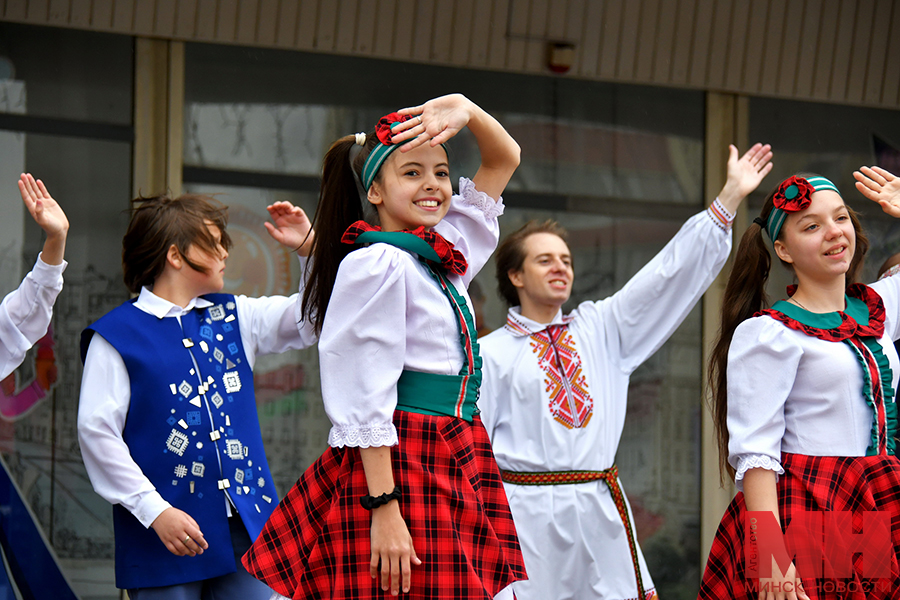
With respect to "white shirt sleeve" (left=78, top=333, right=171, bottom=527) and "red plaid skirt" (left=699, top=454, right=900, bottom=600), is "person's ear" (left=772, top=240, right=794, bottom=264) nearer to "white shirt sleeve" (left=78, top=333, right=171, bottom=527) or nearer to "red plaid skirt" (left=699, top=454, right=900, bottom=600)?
"red plaid skirt" (left=699, top=454, right=900, bottom=600)

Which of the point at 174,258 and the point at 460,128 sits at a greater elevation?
the point at 460,128

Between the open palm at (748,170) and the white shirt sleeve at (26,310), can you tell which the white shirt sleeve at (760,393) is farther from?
the white shirt sleeve at (26,310)

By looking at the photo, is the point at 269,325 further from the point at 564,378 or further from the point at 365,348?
the point at 365,348

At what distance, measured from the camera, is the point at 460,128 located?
88.3 inches

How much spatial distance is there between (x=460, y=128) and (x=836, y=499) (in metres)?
1.20

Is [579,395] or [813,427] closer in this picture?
[813,427]

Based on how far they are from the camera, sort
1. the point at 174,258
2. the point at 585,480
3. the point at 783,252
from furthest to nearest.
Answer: the point at 585,480, the point at 174,258, the point at 783,252

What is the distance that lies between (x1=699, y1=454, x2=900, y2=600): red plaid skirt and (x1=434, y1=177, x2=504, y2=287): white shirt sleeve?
2.79ft

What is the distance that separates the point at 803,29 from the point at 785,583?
392 centimetres

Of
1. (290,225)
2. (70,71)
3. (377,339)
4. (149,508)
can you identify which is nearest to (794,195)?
(377,339)

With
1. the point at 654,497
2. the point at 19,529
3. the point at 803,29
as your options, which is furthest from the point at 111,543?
the point at 803,29

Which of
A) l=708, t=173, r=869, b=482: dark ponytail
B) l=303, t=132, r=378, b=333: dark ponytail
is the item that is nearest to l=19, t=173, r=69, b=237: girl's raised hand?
l=303, t=132, r=378, b=333: dark ponytail

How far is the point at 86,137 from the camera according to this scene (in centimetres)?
460

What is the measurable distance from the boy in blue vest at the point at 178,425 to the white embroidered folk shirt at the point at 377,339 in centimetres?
94
